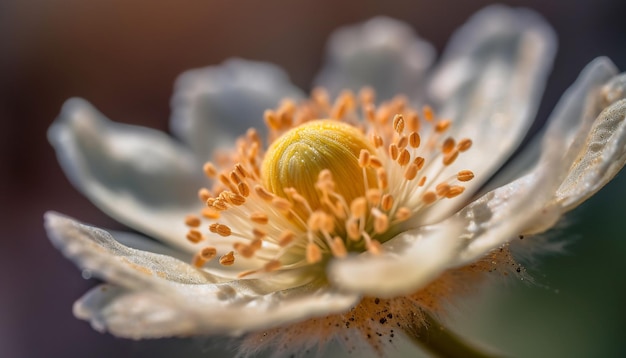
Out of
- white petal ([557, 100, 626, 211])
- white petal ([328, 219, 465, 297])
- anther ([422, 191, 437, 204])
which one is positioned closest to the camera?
white petal ([328, 219, 465, 297])

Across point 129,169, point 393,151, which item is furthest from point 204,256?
point 129,169

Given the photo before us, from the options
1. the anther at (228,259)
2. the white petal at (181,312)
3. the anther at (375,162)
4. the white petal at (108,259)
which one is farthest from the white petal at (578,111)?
the white petal at (108,259)

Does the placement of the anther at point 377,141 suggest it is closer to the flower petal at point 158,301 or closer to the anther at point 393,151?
the anther at point 393,151

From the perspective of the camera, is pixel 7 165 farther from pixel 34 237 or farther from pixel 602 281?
pixel 602 281

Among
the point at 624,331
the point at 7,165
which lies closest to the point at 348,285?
the point at 624,331

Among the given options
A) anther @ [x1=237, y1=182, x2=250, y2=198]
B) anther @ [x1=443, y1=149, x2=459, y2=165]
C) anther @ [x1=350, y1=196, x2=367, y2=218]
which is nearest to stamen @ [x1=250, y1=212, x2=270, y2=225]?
anther @ [x1=237, y1=182, x2=250, y2=198]

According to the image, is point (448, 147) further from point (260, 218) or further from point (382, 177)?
point (260, 218)

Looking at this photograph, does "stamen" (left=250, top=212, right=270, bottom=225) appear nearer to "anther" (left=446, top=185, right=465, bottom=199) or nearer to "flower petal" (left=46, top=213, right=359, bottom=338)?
"flower petal" (left=46, top=213, right=359, bottom=338)
